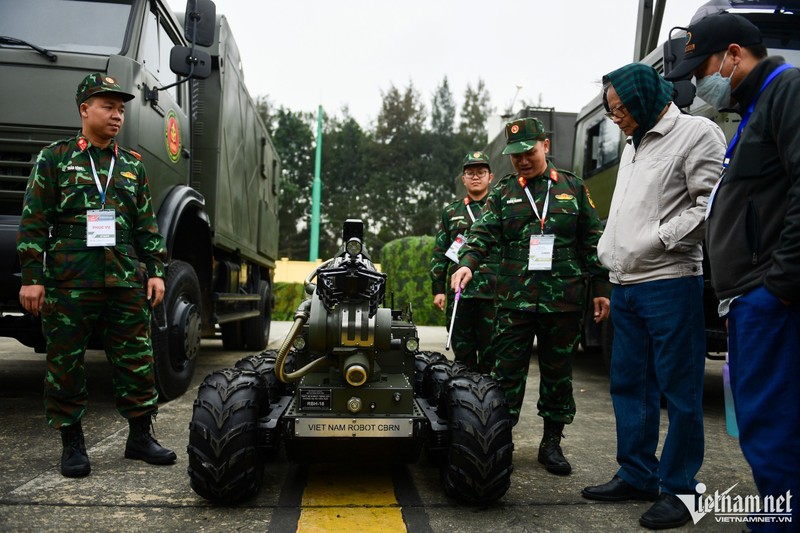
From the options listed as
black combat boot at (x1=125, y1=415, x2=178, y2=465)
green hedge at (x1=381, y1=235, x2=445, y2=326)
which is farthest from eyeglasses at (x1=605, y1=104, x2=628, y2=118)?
green hedge at (x1=381, y1=235, x2=445, y2=326)

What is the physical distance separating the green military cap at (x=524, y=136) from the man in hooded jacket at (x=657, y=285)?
0.63 metres

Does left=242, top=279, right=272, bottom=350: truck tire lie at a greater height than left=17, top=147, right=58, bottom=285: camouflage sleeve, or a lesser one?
lesser

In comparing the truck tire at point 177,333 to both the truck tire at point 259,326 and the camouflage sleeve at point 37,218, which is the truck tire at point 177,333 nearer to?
the camouflage sleeve at point 37,218

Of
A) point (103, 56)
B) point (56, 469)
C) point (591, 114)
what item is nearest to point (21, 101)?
point (103, 56)

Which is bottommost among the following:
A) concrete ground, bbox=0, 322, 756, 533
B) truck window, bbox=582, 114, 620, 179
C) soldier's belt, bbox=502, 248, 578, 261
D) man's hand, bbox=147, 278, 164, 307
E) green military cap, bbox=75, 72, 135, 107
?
concrete ground, bbox=0, 322, 756, 533

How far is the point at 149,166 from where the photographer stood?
4980 mm

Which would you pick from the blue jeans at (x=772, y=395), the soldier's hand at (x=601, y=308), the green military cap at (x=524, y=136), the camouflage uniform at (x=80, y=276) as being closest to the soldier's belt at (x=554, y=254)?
the soldier's hand at (x=601, y=308)

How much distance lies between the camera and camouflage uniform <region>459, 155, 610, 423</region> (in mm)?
3898

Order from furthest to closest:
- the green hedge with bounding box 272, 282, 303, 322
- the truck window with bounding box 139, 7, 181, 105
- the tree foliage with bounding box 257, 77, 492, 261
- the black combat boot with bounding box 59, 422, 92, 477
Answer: the tree foliage with bounding box 257, 77, 492, 261 → the green hedge with bounding box 272, 282, 303, 322 → the truck window with bounding box 139, 7, 181, 105 → the black combat boot with bounding box 59, 422, 92, 477

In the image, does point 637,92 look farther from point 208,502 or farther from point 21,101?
point 21,101

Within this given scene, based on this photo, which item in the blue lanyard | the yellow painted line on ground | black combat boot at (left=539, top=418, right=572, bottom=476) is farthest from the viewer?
black combat boot at (left=539, top=418, right=572, bottom=476)

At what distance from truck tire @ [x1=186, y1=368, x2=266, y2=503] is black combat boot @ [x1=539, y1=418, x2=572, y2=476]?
1.69 m

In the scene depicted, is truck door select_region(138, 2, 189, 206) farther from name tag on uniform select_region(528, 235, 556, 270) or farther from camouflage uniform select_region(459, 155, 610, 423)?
name tag on uniform select_region(528, 235, 556, 270)

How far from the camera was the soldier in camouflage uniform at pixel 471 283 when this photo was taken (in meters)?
5.30
